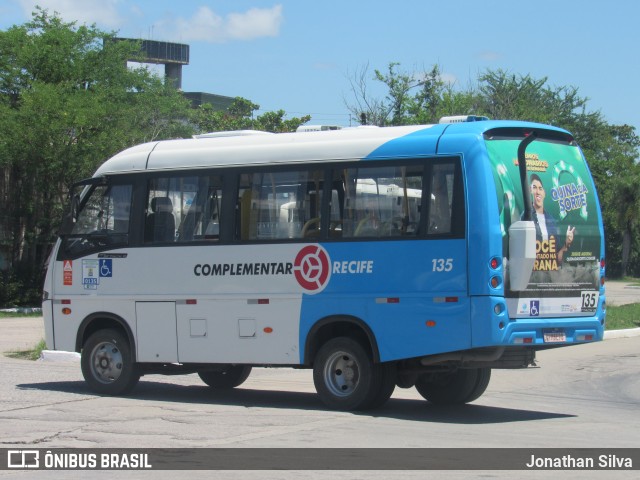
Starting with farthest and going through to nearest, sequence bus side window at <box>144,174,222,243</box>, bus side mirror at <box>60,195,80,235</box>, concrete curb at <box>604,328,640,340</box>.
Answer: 1. concrete curb at <box>604,328,640,340</box>
2. bus side mirror at <box>60,195,80,235</box>
3. bus side window at <box>144,174,222,243</box>

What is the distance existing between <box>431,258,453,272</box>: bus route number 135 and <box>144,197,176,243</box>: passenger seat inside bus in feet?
12.2

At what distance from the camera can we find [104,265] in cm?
1346

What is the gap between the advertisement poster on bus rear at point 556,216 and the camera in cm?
1102

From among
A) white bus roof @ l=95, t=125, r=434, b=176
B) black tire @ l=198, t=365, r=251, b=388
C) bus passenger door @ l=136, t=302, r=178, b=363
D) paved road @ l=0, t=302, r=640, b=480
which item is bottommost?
paved road @ l=0, t=302, r=640, b=480

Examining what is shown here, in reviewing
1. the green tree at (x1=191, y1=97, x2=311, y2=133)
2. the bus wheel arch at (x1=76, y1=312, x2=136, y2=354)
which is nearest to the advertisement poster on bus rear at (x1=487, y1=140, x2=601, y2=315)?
the bus wheel arch at (x1=76, y1=312, x2=136, y2=354)

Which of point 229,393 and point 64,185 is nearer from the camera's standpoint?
point 229,393

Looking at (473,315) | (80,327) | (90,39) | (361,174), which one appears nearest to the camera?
(473,315)

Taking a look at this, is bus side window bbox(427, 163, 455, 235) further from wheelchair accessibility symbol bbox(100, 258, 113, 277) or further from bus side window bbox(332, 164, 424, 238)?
wheelchair accessibility symbol bbox(100, 258, 113, 277)

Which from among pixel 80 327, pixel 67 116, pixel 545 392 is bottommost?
pixel 545 392

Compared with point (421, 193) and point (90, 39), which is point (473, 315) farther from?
point (90, 39)

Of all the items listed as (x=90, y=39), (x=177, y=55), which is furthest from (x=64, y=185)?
(x=177, y=55)

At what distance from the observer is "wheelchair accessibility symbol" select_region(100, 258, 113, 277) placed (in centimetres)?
1339

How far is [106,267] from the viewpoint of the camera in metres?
13.4

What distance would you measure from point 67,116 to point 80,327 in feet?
71.8
